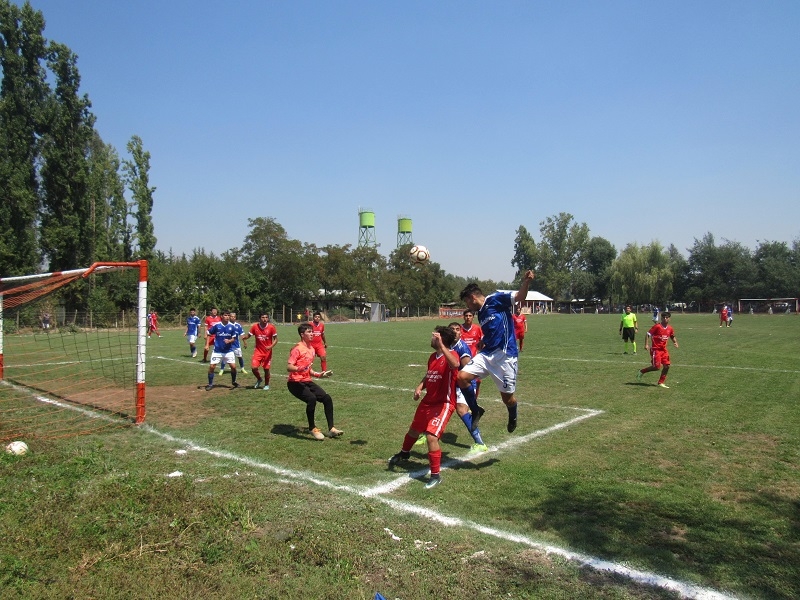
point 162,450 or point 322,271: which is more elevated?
point 322,271

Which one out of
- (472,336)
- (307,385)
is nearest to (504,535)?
(307,385)

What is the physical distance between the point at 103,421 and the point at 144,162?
5345 cm

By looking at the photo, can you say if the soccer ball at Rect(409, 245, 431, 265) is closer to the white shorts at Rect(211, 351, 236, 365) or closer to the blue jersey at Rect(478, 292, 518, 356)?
the white shorts at Rect(211, 351, 236, 365)

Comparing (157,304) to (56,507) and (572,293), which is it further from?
(572,293)

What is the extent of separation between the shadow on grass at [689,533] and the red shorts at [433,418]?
137 cm

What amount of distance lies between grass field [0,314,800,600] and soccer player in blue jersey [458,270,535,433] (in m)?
1.13

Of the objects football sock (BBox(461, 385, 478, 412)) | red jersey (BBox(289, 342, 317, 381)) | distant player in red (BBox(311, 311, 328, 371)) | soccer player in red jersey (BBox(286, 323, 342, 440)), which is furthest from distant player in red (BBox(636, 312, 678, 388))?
red jersey (BBox(289, 342, 317, 381))

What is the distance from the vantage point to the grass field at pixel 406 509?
4145mm

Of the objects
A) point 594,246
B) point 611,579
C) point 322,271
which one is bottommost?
point 611,579

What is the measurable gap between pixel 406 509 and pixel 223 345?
935 cm

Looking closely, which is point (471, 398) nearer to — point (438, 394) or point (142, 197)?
point (438, 394)

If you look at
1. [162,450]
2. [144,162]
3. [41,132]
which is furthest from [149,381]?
[144,162]

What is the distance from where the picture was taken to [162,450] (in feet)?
25.8

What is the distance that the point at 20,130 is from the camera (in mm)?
42781
